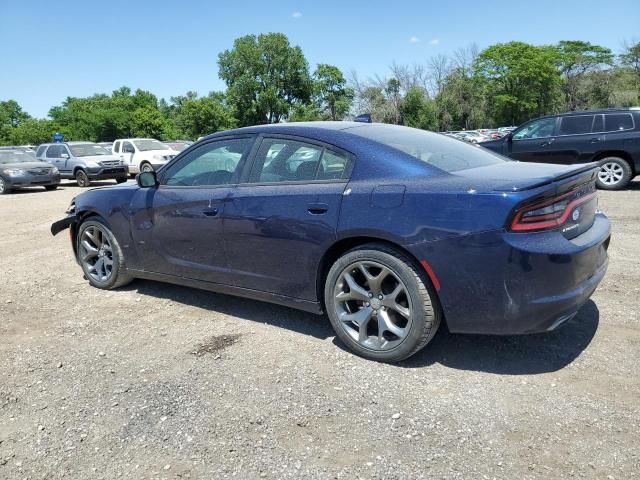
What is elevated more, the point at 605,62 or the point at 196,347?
the point at 605,62

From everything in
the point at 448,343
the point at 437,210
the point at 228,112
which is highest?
the point at 228,112

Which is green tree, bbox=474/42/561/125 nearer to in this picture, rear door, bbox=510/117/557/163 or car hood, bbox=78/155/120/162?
car hood, bbox=78/155/120/162

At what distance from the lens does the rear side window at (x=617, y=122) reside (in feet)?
33.1

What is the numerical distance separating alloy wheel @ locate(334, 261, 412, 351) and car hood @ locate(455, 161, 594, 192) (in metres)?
0.79

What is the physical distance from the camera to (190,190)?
4230mm

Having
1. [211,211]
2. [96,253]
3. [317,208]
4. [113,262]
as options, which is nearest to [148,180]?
[211,211]

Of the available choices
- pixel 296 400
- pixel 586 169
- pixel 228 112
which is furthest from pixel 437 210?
pixel 228 112

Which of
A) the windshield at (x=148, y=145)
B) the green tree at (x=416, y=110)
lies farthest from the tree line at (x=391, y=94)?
the windshield at (x=148, y=145)

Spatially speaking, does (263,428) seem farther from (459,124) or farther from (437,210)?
(459,124)

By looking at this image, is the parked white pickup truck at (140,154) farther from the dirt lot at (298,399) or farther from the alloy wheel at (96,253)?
the dirt lot at (298,399)

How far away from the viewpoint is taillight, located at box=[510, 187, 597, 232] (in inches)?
110

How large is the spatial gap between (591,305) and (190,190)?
338 centimetres

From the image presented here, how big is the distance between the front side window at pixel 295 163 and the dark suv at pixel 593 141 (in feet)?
27.3

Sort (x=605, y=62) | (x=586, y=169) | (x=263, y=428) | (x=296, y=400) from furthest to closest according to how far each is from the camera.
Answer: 1. (x=605, y=62)
2. (x=586, y=169)
3. (x=296, y=400)
4. (x=263, y=428)
